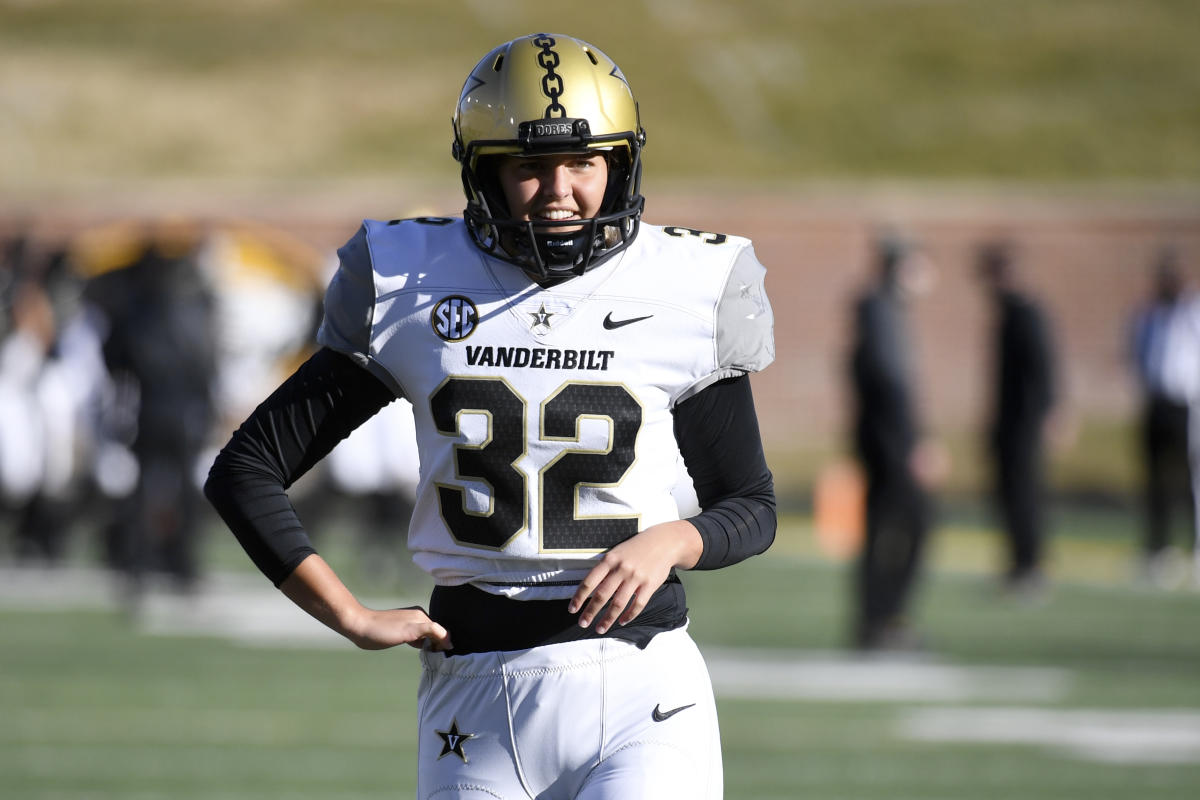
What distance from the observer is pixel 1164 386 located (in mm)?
14180

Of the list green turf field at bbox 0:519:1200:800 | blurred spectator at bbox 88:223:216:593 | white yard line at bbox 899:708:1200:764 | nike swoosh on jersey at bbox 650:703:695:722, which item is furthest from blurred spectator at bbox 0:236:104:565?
nike swoosh on jersey at bbox 650:703:695:722

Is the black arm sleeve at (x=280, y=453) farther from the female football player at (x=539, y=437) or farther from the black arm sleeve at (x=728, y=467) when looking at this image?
the black arm sleeve at (x=728, y=467)

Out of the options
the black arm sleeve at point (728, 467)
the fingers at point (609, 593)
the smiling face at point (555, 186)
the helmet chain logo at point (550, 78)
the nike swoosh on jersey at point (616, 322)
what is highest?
the helmet chain logo at point (550, 78)

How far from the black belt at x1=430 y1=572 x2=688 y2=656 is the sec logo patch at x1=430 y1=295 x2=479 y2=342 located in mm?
383

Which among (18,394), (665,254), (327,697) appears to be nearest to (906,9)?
(18,394)

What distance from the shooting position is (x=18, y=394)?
13922 mm

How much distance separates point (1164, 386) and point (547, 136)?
1197 centimetres

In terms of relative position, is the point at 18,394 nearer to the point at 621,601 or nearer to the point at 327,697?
the point at 327,697

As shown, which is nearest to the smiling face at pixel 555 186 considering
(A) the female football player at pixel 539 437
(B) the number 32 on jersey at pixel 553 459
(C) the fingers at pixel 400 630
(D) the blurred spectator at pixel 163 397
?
(A) the female football player at pixel 539 437

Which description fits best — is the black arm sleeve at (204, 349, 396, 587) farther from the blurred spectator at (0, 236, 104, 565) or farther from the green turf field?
the blurred spectator at (0, 236, 104, 565)

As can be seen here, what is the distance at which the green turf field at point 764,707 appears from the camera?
22.7 ft

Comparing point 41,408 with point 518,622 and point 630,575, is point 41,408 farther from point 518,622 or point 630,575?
point 630,575

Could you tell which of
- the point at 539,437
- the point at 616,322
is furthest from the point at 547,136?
the point at 539,437

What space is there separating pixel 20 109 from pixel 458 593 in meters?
30.8
